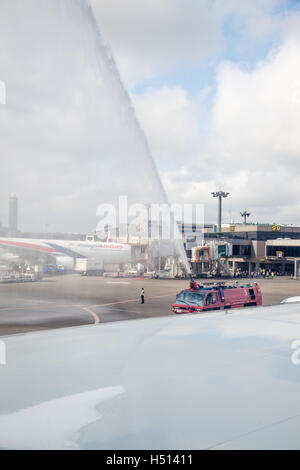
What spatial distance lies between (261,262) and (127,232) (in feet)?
139

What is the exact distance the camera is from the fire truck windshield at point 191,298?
21.6 meters

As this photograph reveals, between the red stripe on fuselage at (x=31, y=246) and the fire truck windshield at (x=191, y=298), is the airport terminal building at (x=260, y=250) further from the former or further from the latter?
the fire truck windshield at (x=191, y=298)

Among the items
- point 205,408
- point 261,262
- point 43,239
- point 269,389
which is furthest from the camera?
point 261,262

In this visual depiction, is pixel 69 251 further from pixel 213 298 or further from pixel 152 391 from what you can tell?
pixel 152 391

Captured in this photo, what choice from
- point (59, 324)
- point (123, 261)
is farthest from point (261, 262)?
point (59, 324)

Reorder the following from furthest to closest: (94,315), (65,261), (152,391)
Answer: (65,261) → (94,315) → (152,391)

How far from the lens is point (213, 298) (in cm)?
2217

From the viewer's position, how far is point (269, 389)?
3637 mm

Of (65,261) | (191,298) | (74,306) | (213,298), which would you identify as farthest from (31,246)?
(213,298)

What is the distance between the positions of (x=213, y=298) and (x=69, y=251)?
34752mm

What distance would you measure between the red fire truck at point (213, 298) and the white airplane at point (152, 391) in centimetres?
1560

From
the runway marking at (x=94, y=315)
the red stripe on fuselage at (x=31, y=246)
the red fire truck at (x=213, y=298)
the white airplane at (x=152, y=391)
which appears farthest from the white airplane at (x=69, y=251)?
the white airplane at (x=152, y=391)
